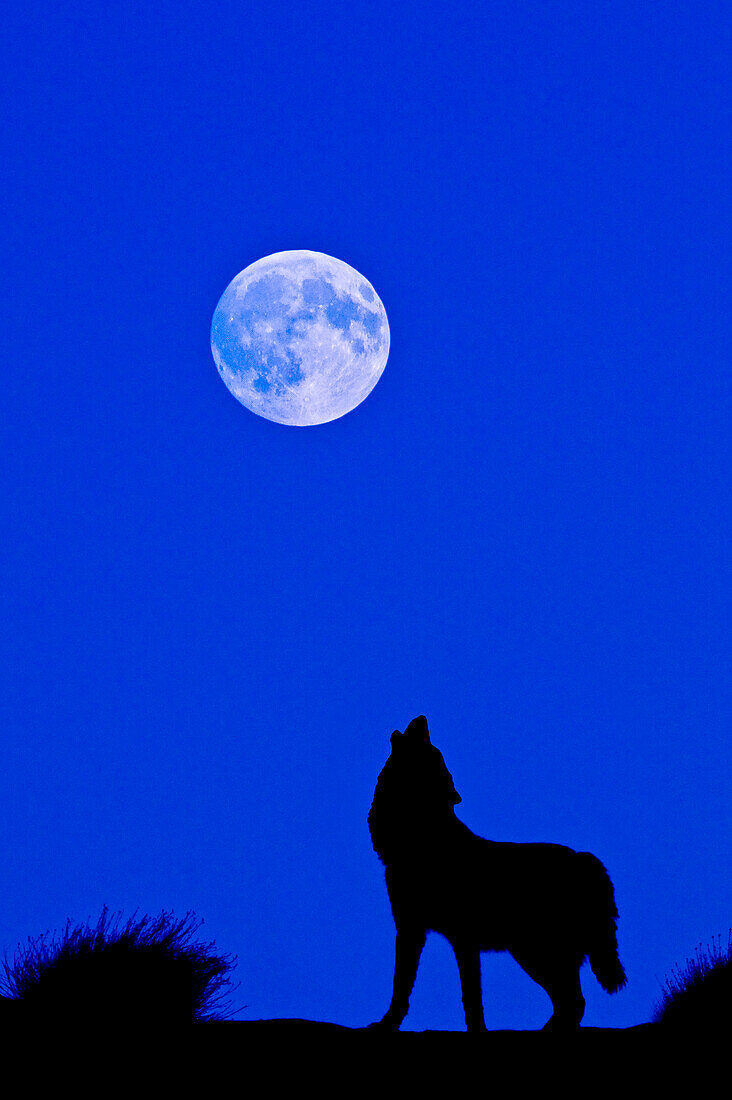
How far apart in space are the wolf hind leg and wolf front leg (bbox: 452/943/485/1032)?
27 centimetres

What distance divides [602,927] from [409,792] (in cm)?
151

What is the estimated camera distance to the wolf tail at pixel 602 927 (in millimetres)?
5707

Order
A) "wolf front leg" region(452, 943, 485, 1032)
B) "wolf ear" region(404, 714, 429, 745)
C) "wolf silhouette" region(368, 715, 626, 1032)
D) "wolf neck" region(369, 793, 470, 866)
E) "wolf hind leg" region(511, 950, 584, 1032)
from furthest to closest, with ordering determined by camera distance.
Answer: "wolf ear" region(404, 714, 429, 745), "wolf neck" region(369, 793, 470, 866), "wolf silhouette" region(368, 715, 626, 1032), "wolf hind leg" region(511, 950, 584, 1032), "wolf front leg" region(452, 943, 485, 1032)

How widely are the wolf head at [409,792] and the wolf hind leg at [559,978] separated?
3.33ft

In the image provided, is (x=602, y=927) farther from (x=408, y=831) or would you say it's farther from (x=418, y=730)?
(x=418, y=730)

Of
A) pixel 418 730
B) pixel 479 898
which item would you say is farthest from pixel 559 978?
pixel 418 730

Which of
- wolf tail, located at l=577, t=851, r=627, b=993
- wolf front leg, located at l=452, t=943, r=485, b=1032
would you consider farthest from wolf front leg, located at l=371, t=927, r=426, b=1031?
wolf tail, located at l=577, t=851, r=627, b=993

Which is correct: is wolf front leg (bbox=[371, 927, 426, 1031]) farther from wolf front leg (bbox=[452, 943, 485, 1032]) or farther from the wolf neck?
the wolf neck

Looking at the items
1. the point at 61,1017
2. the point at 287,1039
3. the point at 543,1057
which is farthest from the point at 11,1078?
the point at 543,1057

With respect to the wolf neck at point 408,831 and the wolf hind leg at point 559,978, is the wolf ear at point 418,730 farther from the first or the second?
the wolf hind leg at point 559,978

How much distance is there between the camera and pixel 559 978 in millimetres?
5602

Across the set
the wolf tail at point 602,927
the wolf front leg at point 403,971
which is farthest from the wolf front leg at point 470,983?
the wolf tail at point 602,927

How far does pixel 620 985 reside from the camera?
18.7ft

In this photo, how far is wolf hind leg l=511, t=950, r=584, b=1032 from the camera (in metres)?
5.54
